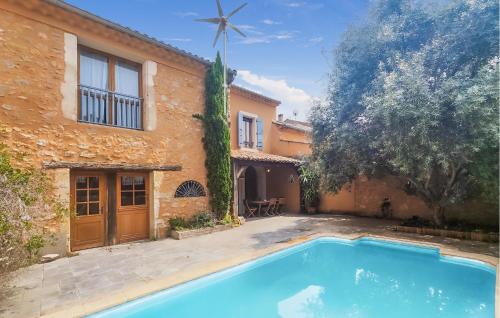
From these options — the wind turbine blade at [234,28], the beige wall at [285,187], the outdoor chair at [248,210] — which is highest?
the wind turbine blade at [234,28]

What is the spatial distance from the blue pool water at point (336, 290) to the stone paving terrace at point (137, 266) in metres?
0.30

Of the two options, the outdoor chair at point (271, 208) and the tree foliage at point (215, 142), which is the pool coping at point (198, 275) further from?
the outdoor chair at point (271, 208)

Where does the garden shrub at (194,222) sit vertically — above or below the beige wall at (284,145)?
below

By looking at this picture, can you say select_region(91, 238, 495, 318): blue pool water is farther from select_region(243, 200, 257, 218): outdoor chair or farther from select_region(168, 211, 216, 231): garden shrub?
select_region(243, 200, 257, 218): outdoor chair

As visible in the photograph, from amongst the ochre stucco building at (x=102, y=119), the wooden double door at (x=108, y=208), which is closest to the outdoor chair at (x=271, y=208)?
the ochre stucco building at (x=102, y=119)

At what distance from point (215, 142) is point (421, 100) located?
674cm

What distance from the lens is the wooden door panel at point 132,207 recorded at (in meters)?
8.30

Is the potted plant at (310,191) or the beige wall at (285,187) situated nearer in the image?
the potted plant at (310,191)

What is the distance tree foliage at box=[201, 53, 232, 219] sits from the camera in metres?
10.3

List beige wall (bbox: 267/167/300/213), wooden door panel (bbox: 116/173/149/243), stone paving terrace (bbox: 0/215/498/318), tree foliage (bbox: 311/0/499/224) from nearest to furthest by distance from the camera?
stone paving terrace (bbox: 0/215/498/318), tree foliage (bbox: 311/0/499/224), wooden door panel (bbox: 116/173/149/243), beige wall (bbox: 267/167/300/213)

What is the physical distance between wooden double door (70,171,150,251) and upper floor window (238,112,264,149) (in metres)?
6.83

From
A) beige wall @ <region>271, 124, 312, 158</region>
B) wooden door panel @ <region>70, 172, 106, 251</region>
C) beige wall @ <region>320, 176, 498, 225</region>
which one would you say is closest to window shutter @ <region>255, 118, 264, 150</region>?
beige wall @ <region>271, 124, 312, 158</region>

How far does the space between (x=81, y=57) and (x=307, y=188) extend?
11.9m

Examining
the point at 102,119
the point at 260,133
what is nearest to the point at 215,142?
the point at 102,119
